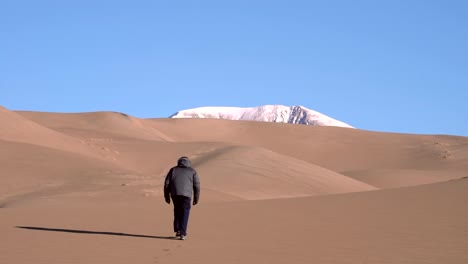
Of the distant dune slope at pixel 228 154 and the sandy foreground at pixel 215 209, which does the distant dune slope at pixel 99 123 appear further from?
the sandy foreground at pixel 215 209

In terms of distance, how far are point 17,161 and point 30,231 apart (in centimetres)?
2094

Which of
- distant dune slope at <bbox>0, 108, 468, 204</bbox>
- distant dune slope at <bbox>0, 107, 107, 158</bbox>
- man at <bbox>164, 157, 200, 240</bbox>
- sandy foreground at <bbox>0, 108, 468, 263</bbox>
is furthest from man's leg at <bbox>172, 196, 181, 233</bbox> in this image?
distant dune slope at <bbox>0, 107, 107, 158</bbox>

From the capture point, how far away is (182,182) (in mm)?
13133

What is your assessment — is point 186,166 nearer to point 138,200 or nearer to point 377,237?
point 377,237

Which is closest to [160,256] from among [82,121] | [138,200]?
[138,200]

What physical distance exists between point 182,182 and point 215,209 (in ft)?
15.9

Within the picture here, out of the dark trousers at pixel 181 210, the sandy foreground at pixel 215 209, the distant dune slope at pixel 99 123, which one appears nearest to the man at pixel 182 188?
the dark trousers at pixel 181 210

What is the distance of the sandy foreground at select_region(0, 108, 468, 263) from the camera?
1100cm

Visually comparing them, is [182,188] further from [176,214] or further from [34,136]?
[34,136]

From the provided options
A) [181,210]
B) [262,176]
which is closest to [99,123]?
[262,176]

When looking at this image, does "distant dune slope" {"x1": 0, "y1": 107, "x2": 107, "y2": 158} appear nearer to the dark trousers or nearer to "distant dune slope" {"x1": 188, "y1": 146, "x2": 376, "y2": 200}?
"distant dune slope" {"x1": 188, "y1": 146, "x2": 376, "y2": 200}

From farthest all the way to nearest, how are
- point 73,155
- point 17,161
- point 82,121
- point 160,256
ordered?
1. point 82,121
2. point 73,155
3. point 17,161
4. point 160,256

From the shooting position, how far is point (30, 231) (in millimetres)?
13344

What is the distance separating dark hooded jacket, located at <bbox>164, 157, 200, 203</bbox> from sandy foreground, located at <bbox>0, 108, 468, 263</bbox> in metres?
0.68
